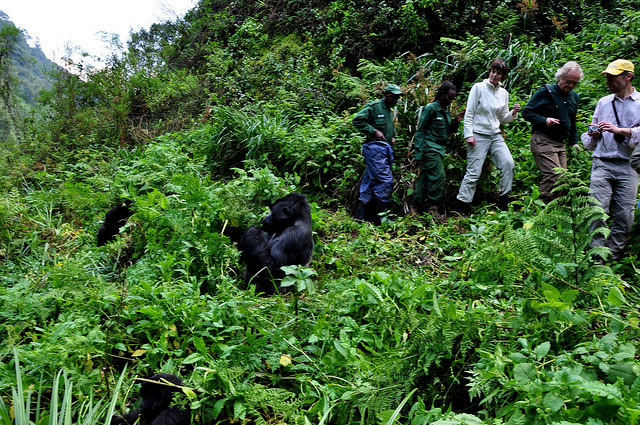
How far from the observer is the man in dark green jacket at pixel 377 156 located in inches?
197

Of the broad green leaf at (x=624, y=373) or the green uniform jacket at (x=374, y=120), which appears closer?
Answer: the broad green leaf at (x=624, y=373)

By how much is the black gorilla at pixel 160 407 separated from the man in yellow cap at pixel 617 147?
366 cm

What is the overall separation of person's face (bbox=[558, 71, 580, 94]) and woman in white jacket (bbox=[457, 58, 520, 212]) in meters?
0.55

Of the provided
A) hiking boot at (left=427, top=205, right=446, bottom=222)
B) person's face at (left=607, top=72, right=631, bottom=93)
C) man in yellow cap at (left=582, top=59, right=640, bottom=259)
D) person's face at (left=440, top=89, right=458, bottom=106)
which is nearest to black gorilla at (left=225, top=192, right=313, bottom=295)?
hiking boot at (left=427, top=205, right=446, bottom=222)

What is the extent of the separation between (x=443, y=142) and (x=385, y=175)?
84 cm

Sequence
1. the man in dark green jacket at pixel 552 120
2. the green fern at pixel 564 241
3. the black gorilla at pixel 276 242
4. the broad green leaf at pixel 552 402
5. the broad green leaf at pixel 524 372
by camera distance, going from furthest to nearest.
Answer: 1. the man in dark green jacket at pixel 552 120
2. the black gorilla at pixel 276 242
3. the green fern at pixel 564 241
4. the broad green leaf at pixel 524 372
5. the broad green leaf at pixel 552 402

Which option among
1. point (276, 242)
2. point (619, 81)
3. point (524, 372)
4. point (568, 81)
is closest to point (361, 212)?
point (276, 242)

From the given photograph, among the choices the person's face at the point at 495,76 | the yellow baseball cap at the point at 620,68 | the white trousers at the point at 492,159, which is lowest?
the white trousers at the point at 492,159

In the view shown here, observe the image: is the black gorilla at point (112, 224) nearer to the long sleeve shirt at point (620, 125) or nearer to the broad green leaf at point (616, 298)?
the broad green leaf at point (616, 298)

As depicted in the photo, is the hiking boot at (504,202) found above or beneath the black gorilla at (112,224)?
above

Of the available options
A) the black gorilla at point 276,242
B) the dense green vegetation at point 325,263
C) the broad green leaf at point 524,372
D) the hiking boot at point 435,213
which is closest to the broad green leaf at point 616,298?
the dense green vegetation at point 325,263

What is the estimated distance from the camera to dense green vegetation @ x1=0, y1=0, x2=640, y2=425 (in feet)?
5.80

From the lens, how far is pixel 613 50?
626cm

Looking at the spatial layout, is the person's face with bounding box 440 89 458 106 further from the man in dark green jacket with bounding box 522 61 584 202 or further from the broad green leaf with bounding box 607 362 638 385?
the broad green leaf with bounding box 607 362 638 385
